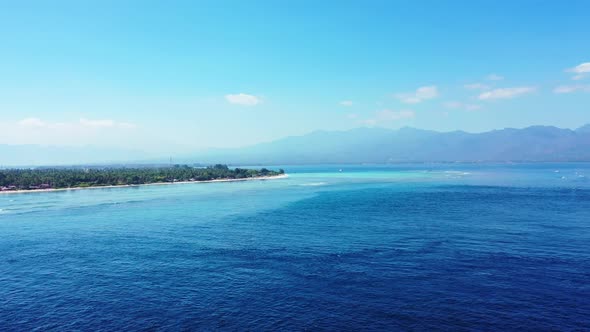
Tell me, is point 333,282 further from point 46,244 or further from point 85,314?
point 46,244

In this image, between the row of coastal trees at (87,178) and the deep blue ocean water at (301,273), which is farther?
the row of coastal trees at (87,178)

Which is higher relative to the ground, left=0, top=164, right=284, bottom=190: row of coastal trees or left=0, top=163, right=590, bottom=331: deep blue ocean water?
left=0, top=164, right=284, bottom=190: row of coastal trees

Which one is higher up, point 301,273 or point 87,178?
point 87,178

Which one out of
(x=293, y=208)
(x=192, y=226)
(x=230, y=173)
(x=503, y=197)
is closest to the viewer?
(x=192, y=226)

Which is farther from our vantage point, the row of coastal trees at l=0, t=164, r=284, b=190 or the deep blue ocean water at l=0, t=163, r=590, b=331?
the row of coastal trees at l=0, t=164, r=284, b=190

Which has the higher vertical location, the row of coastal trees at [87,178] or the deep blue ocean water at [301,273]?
the row of coastal trees at [87,178]

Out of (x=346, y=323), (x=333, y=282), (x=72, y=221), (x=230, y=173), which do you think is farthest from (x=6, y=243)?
(x=230, y=173)

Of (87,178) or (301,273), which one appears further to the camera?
(87,178)

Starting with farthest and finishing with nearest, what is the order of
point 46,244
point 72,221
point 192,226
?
point 72,221, point 192,226, point 46,244
